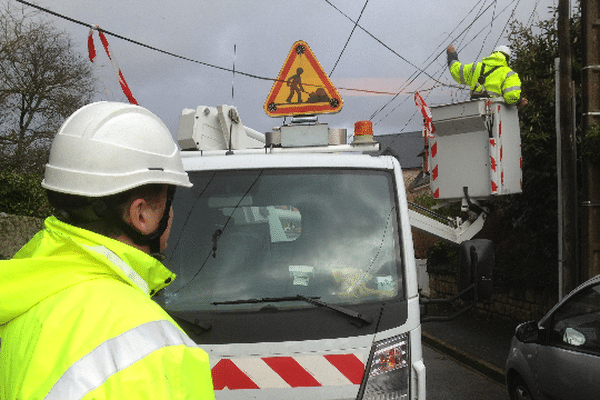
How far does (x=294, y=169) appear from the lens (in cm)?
338

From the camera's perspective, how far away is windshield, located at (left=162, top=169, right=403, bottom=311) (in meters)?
3.01

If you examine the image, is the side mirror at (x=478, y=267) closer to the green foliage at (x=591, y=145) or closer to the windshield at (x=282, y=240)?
the windshield at (x=282, y=240)

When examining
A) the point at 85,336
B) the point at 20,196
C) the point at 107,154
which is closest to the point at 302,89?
the point at 107,154

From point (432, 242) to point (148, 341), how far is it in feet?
49.9

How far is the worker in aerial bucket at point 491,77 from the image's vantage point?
5.95 meters

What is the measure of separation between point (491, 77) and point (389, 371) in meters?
4.56

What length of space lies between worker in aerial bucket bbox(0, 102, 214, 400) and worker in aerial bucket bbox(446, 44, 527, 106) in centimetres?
500

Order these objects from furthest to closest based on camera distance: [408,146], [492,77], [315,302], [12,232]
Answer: [408,146]
[12,232]
[492,77]
[315,302]

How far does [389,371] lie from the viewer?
Result: 2836 mm

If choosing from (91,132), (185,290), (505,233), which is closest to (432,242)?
(505,233)

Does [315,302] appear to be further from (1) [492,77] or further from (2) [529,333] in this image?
(1) [492,77]

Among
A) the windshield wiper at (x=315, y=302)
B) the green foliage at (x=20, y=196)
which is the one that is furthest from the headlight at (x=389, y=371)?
the green foliage at (x=20, y=196)

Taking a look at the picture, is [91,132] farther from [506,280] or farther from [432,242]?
[432,242]

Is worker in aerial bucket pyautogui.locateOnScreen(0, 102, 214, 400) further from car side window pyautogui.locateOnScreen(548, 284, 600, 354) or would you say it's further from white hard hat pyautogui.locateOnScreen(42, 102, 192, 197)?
car side window pyautogui.locateOnScreen(548, 284, 600, 354)
